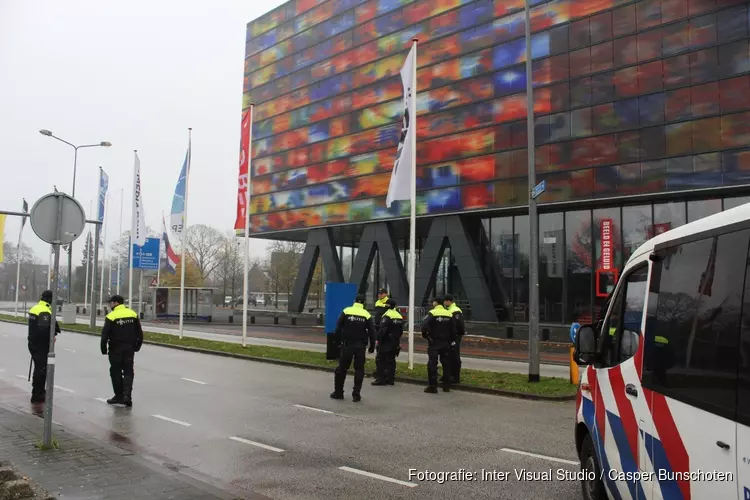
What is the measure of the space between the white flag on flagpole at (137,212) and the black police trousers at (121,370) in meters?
18.4

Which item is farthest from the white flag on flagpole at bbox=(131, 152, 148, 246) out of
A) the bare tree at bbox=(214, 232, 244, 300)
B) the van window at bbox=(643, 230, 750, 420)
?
the bare tree at bbox=(214, 232, 244, 300)

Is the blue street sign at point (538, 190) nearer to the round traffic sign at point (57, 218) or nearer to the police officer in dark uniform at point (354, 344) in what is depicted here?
the police officer in dark uniform at point (354, 344)

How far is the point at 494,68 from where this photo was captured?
33.0m

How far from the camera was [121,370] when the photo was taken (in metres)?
10.0

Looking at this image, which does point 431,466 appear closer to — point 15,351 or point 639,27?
point 15,351

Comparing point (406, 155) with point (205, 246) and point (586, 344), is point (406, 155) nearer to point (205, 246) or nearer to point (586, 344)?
point (586, 344)

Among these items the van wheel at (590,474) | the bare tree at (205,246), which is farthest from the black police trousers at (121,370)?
the bare tree at (205,246)

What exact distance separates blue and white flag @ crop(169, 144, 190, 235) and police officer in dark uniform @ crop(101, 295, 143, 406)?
1449 centimetres

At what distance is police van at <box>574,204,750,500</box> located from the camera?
7.85ft

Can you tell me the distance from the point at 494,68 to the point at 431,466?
29.9 meters

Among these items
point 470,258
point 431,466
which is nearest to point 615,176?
point 470,258

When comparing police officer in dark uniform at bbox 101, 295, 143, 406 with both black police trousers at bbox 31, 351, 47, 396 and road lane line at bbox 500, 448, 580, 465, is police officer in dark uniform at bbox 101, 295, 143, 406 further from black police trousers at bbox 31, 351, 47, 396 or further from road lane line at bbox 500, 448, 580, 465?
road lane line at bbox 500, 448, 580, 465

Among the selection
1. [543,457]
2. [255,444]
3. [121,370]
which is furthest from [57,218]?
[543,457]

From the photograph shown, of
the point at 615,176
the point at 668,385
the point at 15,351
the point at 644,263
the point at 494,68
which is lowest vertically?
the point at 15,351
